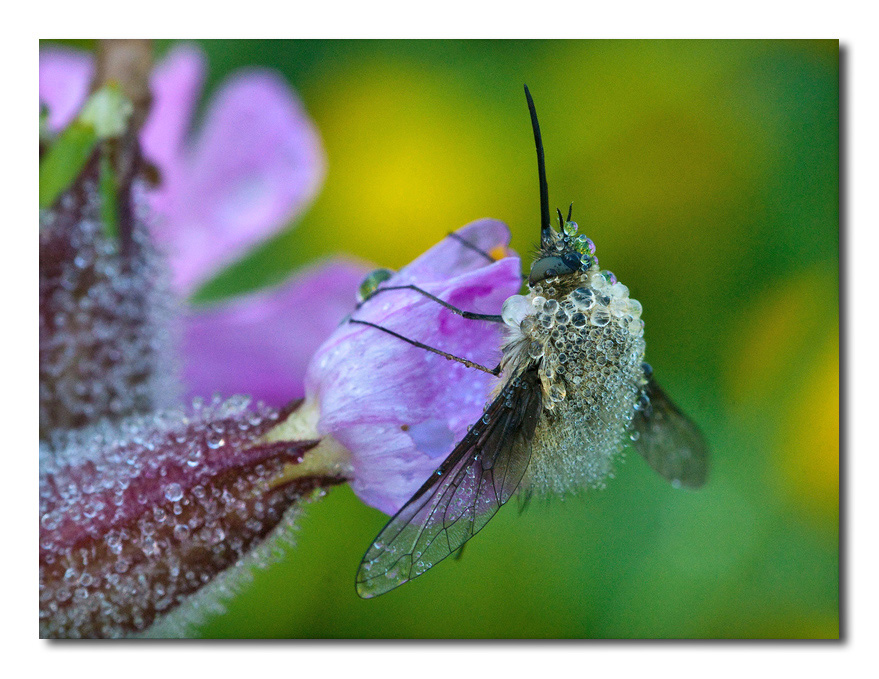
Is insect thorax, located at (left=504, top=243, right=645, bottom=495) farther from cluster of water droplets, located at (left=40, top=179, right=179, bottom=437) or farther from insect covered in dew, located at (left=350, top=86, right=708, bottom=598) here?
cluster of water droplets, located at (left=40, top=179, right=179, bottom=437)

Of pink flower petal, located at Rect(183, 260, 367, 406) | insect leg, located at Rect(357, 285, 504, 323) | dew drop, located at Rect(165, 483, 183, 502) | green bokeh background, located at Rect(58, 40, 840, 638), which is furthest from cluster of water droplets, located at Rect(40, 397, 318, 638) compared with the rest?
green bokeh background, located at Rect(58, 40, 840, 638)

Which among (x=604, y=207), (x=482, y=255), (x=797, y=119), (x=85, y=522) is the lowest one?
(x=85, y=522)

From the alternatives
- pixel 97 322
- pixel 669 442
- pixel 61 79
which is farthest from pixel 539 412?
pixel 61 79

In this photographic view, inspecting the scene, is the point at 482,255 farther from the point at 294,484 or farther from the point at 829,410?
the point at 829,410

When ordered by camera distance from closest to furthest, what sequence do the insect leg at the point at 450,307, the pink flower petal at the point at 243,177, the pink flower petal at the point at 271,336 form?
the insect leg at the point at 450,307
the pink flower petal at the point at 271,336
the pink flower petal at the point at 243,177

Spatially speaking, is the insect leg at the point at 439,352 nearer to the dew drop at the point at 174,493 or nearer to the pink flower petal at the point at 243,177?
the dew drop at the point at 174,493

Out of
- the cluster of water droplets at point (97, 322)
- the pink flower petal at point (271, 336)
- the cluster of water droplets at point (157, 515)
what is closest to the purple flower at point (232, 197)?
the pink flower petal at point (271, 336)

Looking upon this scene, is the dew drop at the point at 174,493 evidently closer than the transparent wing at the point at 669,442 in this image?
Yes

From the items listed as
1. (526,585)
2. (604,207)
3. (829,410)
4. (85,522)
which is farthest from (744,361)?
(85,522)
